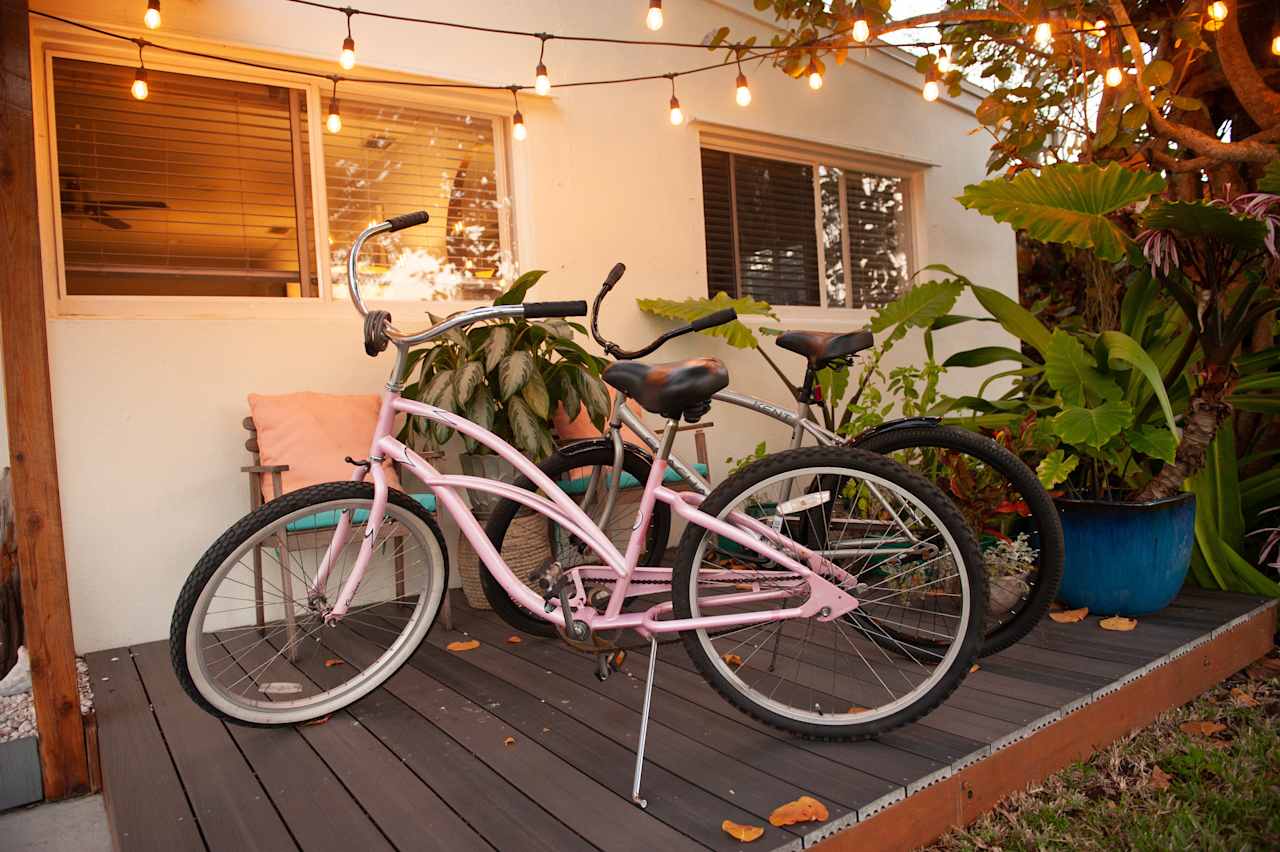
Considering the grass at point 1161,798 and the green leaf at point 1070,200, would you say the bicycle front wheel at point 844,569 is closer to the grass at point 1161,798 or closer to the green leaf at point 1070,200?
the grass at point 1161,798

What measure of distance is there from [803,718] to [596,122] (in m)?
3.11

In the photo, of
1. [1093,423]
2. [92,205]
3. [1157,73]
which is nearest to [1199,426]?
[1093,423]

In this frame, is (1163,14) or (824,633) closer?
(824,633)

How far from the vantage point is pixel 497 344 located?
2904 mm

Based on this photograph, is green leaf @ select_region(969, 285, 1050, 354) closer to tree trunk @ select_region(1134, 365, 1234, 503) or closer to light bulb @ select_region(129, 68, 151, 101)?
tree trunk @ select_region(1134, 365, 1234, 503)

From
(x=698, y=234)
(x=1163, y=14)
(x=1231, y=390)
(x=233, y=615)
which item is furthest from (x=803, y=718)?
(x=1163, y=14)

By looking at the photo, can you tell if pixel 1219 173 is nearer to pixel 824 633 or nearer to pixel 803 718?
pixel 824 633

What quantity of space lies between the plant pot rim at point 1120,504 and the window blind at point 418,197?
2.54 meters

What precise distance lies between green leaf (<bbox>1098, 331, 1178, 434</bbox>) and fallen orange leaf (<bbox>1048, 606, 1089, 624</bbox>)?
657 mm

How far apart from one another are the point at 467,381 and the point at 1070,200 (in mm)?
2080

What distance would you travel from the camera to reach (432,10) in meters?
3.52

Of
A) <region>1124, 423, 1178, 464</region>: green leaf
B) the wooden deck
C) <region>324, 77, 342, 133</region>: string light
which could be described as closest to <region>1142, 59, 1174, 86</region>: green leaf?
<region>1124, 423, 1178, 464</region>: green leaf

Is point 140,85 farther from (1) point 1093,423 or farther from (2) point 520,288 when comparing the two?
(1) point 1093,423

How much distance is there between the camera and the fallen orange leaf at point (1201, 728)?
220 centimetres
